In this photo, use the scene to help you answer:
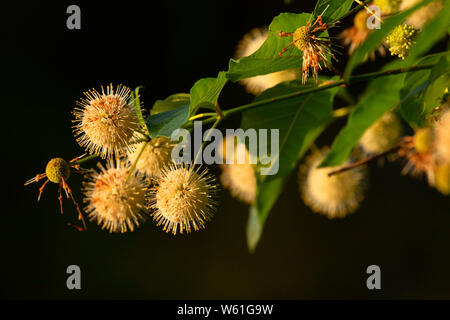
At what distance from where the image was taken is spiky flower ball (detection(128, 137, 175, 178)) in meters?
0.96

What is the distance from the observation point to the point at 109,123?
34.7 inches

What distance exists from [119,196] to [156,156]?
0.10 m

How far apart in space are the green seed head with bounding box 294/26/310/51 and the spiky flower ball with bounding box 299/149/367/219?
2.65 ft

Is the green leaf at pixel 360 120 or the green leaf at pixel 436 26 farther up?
the green leaf at pixel 436 26

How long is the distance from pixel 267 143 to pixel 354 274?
270 cm

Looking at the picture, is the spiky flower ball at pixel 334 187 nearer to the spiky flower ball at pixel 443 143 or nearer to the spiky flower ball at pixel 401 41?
the spiky flower ball at pixel 401 41

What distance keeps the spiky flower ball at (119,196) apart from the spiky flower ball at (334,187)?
73 centimetres

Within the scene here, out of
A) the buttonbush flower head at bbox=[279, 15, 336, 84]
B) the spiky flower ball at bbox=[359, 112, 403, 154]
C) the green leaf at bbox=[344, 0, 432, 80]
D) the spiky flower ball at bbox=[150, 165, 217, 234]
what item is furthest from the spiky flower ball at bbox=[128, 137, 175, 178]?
the spiky flower ball at bbox=[359, 112, 403, 154]

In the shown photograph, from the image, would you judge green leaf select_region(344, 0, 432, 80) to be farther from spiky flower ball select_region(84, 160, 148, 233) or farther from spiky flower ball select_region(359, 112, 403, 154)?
spiky flower ball select_region(359, 112, 403, 154)

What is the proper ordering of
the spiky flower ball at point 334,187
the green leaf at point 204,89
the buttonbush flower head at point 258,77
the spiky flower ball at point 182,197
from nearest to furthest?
the green leaf at point 204,89 < the spiky flower ball at point 182,197 < the buttonbush flower head at point 258,77 < the spiky flower ball at point 334,187

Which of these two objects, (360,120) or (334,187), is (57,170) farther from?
(334,187)

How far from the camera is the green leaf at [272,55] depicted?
0.80 metres

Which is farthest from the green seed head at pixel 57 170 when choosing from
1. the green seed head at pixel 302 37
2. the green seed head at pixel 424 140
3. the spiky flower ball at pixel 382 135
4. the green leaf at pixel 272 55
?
the spiky flower ball at pixel 382 135

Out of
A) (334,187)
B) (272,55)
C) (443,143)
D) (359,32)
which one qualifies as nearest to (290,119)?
(272,55)
